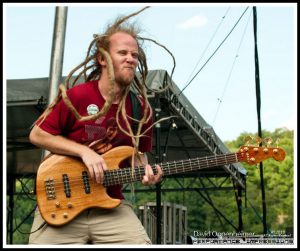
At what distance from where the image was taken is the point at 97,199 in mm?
4750

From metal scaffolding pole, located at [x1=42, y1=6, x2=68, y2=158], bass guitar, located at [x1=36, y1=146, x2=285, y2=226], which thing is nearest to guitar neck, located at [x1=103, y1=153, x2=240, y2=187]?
bass guitar, located at [x1=36, y1=146, x2=285, y2=226]

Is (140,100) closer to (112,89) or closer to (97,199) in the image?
(112,89)

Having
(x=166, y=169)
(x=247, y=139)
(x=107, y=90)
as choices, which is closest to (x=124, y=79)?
(x=107, y=90)

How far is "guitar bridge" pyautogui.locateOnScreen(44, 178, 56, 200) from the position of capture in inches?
189

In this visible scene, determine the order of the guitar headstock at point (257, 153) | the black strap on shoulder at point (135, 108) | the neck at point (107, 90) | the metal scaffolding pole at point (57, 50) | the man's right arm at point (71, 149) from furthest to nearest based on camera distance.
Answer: the metal scaffolding pole at point (57, 50) < the guitar headstock at point (257, 153) < the black strap on shoulder at point (135, 108) < the neck at point (107, 90) < the man's right arm at point (71, 149)

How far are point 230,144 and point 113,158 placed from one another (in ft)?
202

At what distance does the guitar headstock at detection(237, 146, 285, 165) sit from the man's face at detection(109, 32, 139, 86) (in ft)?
3.18

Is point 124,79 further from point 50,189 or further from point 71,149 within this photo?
point 50,189

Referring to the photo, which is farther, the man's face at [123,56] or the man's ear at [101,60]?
the man's ear at [101,60]

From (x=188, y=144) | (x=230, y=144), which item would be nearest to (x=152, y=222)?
(x=188, y=144)

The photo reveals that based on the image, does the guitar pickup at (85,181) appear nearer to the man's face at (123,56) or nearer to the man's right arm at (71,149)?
the man's right arm at (71,149)

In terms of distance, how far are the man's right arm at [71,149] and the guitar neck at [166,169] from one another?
0.33 ft

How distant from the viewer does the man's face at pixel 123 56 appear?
4.73m

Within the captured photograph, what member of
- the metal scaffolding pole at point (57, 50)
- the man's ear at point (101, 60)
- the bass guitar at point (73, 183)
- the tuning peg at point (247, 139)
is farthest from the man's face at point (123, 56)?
the metal scaffolding pole at point (57, 50)
